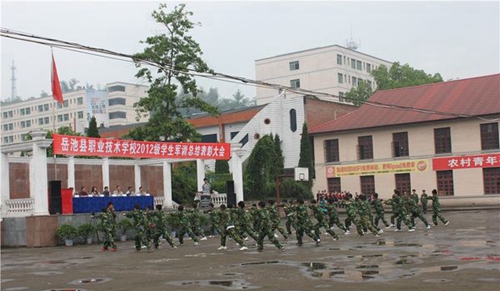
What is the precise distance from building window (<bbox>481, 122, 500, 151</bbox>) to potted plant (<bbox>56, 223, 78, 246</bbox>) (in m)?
Answer: 29.1

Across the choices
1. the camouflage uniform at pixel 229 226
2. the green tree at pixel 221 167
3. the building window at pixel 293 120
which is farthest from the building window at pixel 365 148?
the camouflage uniform at pixel 229 226

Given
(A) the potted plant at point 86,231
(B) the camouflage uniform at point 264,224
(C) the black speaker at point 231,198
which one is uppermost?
(C) the black speaker at point 231,198

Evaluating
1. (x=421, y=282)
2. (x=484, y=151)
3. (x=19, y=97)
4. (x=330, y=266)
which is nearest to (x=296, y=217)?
(x=330, y=266)

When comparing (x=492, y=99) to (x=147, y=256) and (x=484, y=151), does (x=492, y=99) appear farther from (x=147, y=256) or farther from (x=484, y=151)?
(x=147, y=256)

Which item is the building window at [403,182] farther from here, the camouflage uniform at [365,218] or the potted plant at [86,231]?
the potted plant at [86,231]

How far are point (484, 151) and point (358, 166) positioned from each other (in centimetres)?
909

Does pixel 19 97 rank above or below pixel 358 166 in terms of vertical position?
above

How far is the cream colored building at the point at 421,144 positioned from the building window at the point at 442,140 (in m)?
0.07

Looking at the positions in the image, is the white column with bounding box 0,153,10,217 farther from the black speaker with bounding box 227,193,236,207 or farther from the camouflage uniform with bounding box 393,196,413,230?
the camouflage uniform with bounding box 393,196,413,230

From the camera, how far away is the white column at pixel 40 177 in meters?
24.6

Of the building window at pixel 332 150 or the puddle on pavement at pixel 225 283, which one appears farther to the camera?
the building window at pixel 332 150

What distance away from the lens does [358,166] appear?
48.5 m

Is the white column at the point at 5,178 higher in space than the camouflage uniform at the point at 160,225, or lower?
higher

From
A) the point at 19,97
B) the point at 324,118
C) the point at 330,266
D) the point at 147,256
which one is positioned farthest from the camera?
the point at 19,97
